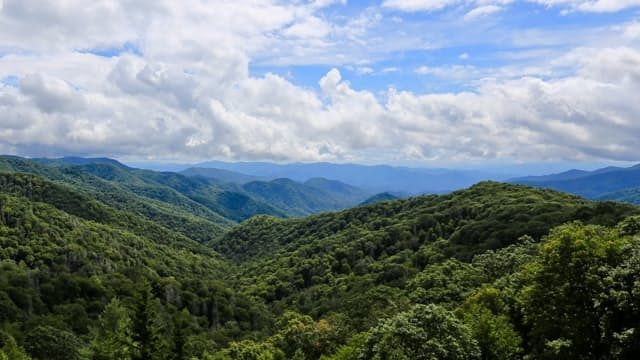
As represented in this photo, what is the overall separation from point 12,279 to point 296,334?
108 m

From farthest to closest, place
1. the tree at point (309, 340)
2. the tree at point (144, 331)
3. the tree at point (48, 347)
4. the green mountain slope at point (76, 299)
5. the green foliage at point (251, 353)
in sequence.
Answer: the green mountain slope at point (76, 299) → the tree at point (48, 347) → the tree at point (309, 340) → the green foliage at point (251, 353) → the tree at point (144, 331)

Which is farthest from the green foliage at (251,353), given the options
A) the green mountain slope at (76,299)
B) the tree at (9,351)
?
the green mountain slope at (76,299)

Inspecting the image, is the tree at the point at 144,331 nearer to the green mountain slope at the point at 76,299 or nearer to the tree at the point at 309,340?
the tree at the point at 309,340

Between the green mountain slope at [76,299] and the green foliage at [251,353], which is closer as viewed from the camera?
the green foliage at [251,353]

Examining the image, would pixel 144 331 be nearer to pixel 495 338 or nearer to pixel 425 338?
pixel 425 338

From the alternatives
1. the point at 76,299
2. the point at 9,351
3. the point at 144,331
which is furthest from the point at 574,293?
the point at 76,299

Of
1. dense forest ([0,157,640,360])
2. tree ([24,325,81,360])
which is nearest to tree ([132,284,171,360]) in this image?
dense forest ([0,157,640,360])

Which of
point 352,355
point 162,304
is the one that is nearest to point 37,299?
point 162,304

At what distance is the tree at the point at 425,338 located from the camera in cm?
4034

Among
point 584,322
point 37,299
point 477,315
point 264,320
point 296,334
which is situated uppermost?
point 584,322

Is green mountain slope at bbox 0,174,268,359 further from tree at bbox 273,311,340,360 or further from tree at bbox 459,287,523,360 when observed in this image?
tree at bbox 459,287,523,360

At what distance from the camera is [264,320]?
170 m

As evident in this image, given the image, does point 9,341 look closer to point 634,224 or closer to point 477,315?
point 477,315

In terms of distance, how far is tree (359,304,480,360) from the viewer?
4034 centimetres
